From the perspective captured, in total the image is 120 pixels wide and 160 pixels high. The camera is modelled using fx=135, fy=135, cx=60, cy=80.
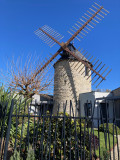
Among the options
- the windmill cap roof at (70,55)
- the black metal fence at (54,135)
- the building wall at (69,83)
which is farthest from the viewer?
the windmill cap roof at (70,55)

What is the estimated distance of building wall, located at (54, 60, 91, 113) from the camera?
52.7ft

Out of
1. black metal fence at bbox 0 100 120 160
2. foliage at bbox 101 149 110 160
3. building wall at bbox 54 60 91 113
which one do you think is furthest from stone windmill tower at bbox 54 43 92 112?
foliage at bbox 101 149 110 160

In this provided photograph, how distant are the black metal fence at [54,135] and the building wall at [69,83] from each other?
37.7 feet

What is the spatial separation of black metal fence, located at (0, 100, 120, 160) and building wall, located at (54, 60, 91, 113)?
1148 cm

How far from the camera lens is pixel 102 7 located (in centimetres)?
1725

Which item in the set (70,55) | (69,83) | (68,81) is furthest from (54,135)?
(70,55)

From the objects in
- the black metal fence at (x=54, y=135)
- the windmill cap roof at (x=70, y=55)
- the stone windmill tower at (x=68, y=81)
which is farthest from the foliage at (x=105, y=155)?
the windmill cap roof at (x=70, y=55)

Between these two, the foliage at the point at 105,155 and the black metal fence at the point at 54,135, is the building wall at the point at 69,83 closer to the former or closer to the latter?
the black metal fence at the point at 54,135

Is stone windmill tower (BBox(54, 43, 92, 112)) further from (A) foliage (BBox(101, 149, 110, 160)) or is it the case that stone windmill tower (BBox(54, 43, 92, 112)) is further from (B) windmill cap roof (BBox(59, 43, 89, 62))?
(A) foliage (BBox(101, 149, 110, 160))

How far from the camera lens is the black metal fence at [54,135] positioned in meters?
2.97

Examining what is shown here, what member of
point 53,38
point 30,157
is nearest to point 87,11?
point 53,38

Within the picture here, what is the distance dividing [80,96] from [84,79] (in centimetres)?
223

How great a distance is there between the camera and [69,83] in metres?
16.3

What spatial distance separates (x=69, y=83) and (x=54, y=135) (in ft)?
40.9
